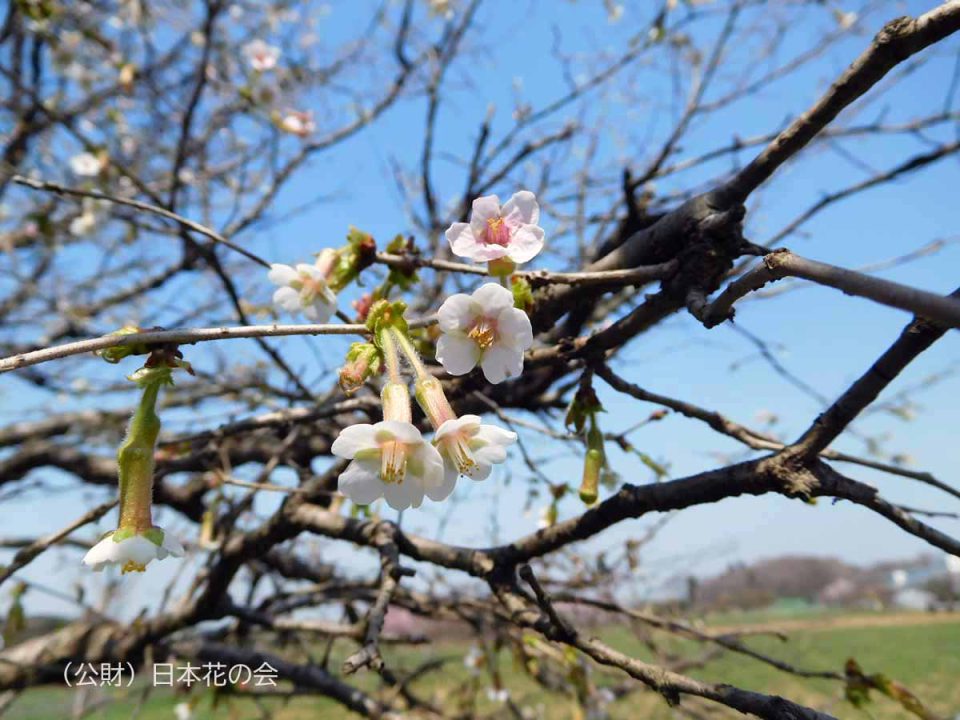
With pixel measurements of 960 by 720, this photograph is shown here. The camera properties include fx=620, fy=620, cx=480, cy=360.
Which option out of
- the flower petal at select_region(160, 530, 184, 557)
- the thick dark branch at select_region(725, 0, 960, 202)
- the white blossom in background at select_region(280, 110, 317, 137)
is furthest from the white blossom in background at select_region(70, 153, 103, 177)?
the thick dark branch at select_region(725, 0, 960, 202)

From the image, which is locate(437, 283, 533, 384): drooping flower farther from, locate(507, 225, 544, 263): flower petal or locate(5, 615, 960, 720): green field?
locate(5, 615, 960, 720): green field

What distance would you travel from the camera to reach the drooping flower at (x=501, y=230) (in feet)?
3.55

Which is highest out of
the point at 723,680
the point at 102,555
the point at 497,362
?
the point at 497,362

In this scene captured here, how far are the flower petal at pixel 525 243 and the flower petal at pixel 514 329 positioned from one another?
0.37 feet

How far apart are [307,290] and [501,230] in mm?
480

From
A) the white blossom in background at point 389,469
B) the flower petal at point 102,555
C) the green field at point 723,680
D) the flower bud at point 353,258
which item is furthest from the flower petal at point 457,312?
the green field at point 723,680

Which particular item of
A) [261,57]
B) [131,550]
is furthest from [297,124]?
[131,550]

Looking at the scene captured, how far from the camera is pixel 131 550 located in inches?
37.4

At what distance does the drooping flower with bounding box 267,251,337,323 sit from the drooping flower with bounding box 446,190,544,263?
363mm

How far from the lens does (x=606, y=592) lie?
353 cm

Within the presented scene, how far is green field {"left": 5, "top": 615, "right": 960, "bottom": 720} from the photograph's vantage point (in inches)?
142

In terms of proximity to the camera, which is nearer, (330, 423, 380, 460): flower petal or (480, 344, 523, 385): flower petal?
(330, 423, 380, 460): flower petal

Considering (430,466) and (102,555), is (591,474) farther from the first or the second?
(102,555)

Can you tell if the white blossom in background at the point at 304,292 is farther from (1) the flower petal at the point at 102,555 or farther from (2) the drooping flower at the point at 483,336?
(1) the flower petal at the point at 102,555
